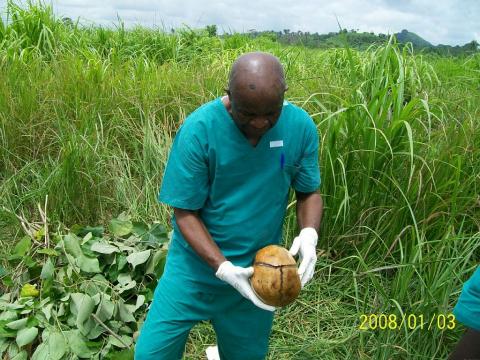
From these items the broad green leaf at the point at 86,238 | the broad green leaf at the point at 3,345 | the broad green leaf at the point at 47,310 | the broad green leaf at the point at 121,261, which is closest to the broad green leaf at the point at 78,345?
the broad green leaf at the point at 47,310

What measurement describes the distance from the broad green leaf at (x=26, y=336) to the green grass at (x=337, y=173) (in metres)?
0.62

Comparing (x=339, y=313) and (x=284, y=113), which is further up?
(x=284, y=113)

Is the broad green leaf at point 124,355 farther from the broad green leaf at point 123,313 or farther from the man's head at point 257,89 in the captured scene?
the man's head at point 257,89

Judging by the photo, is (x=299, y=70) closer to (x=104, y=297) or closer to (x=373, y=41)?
(x=373, y=41)

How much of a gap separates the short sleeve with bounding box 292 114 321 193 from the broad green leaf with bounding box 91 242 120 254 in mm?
1244

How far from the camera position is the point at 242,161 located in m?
1.55

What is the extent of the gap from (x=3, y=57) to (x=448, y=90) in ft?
11.5

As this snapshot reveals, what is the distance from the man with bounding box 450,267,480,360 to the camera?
1.47 m

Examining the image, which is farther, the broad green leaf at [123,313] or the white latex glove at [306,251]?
the broad green leaf at [123,313]

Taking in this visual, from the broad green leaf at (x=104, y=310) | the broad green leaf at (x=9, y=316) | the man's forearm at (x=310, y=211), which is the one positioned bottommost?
the broad green leaf at (x=9, y=316)

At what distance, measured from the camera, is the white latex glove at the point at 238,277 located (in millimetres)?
1518

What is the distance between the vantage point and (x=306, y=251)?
1.70 meters

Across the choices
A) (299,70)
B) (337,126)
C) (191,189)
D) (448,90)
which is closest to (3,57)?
(299,70)
